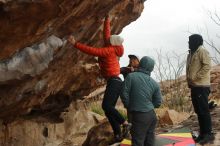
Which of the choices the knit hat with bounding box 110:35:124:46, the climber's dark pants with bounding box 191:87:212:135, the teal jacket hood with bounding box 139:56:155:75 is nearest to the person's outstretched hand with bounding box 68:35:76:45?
the knit hat with bounding box 110:35:124:46

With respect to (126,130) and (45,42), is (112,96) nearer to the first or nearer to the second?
(126,130)

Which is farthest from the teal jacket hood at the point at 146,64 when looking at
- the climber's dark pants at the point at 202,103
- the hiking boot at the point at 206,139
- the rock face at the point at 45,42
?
the hiking boot at the point at 206,139

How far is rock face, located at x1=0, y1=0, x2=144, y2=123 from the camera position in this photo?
7.18 meters

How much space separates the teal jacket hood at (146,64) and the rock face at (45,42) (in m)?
1.31

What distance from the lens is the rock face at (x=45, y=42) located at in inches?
283

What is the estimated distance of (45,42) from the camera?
8562mm

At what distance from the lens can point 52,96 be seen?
1366 centimetres

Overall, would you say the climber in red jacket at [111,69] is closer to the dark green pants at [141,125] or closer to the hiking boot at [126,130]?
the hiking boot at [126,130]

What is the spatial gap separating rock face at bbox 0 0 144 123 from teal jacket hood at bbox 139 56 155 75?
1314mm

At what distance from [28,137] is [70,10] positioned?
599 centimetres

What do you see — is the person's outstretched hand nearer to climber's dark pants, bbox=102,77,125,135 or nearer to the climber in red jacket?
the climber in red jacket

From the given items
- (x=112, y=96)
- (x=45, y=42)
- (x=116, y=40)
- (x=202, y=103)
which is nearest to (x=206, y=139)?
(x=202, y=103)

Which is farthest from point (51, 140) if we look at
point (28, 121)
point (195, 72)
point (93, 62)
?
point (195, 72)

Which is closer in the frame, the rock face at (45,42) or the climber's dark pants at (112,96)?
the rock face at (45,42)
